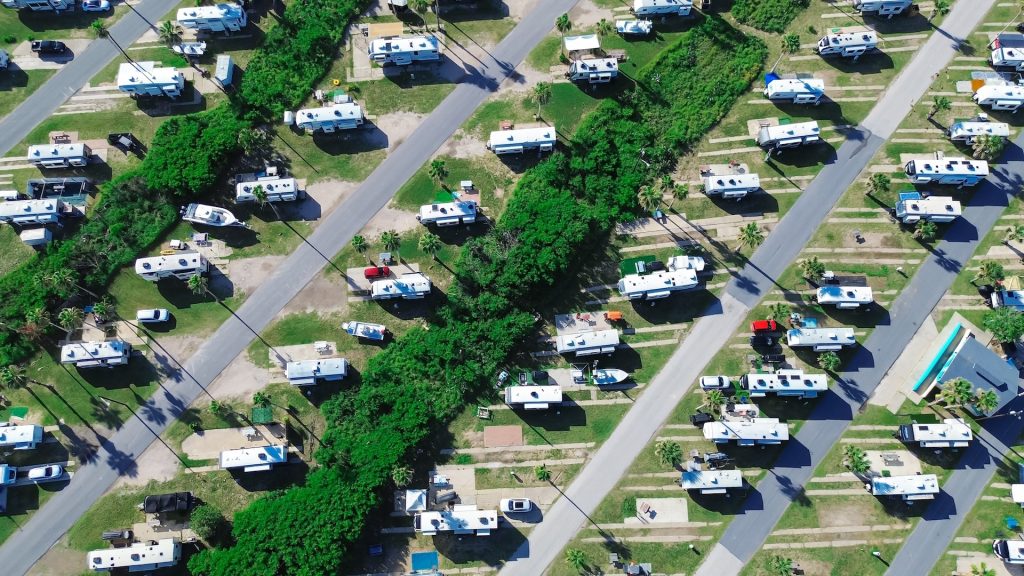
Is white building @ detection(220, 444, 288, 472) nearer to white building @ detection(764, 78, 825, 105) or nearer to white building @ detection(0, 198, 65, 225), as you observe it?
white building @ detection(0, 198, 65, 225)

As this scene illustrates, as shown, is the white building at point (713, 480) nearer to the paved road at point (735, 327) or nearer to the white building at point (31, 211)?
the paved road at point (735, 327)

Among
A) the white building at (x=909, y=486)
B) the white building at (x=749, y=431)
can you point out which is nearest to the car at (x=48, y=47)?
the white building at (x=749, y=431)

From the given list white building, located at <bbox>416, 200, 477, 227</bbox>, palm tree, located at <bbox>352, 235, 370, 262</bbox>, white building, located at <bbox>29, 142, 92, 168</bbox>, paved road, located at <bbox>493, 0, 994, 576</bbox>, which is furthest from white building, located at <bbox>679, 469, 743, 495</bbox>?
white building, located at <bbox>29, 142, 92, 168</bbox>

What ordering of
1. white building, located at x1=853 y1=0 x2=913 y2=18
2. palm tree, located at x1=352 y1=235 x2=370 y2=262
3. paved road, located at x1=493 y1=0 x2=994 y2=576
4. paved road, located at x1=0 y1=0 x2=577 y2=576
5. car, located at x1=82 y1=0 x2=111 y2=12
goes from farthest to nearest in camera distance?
1. car, located at x1=82 y1=0 x2=111 y2=12
2. white building, located at x1=853 y1=0 x2=913 y2=18
3. palm tree, located at x1=352 y1=235 x2=370 y2=262
4. paved road, located at x1=493 y1=0 x2=994 y2=576
5. paved road, located at x1=0 y1=0 x2=577 y2=576

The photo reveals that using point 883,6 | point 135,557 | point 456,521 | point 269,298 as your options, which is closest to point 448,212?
point 269,298

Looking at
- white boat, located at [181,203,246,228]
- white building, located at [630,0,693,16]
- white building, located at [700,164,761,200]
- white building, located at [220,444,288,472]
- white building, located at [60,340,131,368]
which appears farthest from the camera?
white building, located at [630,0,693,16]

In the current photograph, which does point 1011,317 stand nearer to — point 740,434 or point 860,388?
point 860,388
